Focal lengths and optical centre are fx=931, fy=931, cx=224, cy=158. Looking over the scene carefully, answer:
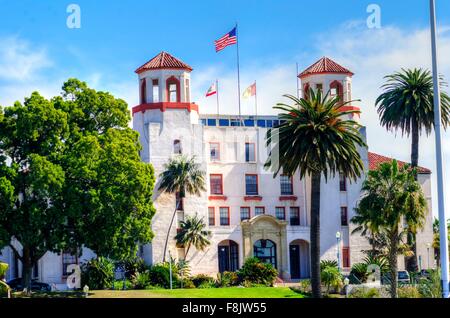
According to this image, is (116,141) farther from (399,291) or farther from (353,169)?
(399,291)

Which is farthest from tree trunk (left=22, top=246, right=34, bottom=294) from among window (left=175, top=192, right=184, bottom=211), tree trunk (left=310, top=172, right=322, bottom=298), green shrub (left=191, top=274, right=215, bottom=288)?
tree trunk (left=310, top=172, right=322, bottom=298)

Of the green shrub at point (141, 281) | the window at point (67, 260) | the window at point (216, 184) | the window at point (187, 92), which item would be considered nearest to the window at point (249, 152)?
the window at point (216, 184)

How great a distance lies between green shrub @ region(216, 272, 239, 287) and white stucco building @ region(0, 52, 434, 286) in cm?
430

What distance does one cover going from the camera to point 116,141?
65.6 m

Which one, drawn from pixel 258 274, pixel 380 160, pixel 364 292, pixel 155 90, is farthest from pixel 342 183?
pixel 364 292

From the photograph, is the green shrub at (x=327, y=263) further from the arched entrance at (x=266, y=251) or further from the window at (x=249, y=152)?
the window at (x=249, y=152)

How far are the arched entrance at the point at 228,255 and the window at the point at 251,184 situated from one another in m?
5.05

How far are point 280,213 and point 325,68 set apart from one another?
13.9 metres

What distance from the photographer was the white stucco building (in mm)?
80188

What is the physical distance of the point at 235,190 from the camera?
84625 mm

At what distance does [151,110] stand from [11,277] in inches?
745
